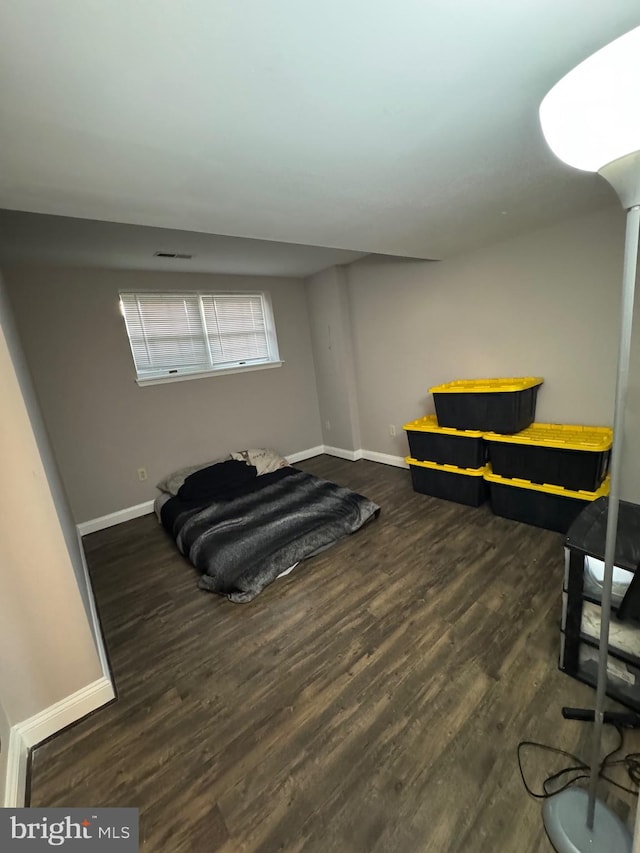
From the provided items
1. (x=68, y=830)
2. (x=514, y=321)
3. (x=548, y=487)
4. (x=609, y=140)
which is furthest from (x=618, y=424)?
(x=514, y=321)

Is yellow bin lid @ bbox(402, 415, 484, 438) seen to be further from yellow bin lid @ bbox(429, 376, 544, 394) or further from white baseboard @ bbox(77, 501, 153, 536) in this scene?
white baseboard @ bbox(77, 501, 153, 536)

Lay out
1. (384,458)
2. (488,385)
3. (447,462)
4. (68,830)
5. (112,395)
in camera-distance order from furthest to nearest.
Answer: (384,458)
(112,395)
(447,462)
(488,385)
(68,830)

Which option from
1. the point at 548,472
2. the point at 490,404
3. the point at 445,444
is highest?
the point at 490,404

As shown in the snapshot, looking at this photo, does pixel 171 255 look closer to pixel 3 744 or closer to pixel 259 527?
pixel 259 527

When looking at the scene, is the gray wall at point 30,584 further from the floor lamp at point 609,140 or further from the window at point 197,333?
the window at point 197,333

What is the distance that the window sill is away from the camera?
3.36 metres

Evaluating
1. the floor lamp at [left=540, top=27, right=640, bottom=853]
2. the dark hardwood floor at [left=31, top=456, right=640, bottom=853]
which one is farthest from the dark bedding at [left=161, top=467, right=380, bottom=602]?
the floor lamp at [left=540, top=27, right=640, bottom=853]

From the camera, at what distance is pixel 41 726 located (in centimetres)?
139

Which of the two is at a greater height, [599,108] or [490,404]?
[599,108]

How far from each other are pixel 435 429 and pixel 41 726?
2858 mm

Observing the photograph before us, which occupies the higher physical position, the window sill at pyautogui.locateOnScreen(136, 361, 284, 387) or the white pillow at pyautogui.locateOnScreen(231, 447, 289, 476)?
the window sill at pyautogui.locateOnScreen(136, 361, 284, 387)

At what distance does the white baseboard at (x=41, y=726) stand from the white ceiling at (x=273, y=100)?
2.02m

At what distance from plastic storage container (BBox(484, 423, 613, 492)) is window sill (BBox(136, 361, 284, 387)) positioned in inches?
99.5

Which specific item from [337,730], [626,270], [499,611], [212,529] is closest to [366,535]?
[499,611]
